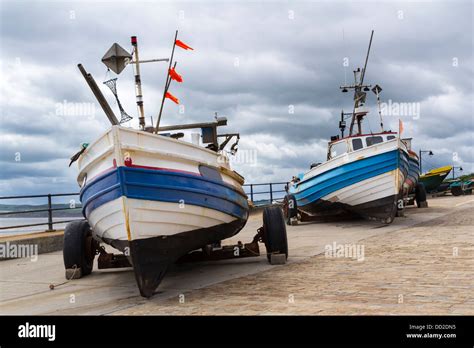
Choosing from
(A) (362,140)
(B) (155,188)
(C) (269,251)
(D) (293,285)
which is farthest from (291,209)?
(B) (155,188)

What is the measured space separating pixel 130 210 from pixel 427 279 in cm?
325

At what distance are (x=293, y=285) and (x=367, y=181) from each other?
6848 mm

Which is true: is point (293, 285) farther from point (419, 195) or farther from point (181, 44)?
point (419, 195)

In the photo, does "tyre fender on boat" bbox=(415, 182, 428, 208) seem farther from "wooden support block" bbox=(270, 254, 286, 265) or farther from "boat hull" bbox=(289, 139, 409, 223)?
"wooden support block" bbox=(270, 254, 286, 265)

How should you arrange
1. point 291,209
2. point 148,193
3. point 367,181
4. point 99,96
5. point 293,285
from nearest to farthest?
point 148,193 → point 293,285 → point 99,96 → point 367,181 → point 291,209

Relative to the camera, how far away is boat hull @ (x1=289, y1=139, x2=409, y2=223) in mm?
11570

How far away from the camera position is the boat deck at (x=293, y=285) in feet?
Answer: 14.5

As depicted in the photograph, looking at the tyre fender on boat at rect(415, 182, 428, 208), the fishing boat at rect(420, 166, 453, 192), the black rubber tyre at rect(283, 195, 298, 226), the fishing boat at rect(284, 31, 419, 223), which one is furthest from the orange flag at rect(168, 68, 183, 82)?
the fishing boat at rect(420, 166, 453, 192)

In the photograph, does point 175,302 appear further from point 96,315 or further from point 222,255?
point 222,255

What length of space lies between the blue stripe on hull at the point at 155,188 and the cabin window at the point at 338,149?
8214mm

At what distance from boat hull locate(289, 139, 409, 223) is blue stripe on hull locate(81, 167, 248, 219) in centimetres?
609

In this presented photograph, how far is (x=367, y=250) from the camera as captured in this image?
26.2ft

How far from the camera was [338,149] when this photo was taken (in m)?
14.4
